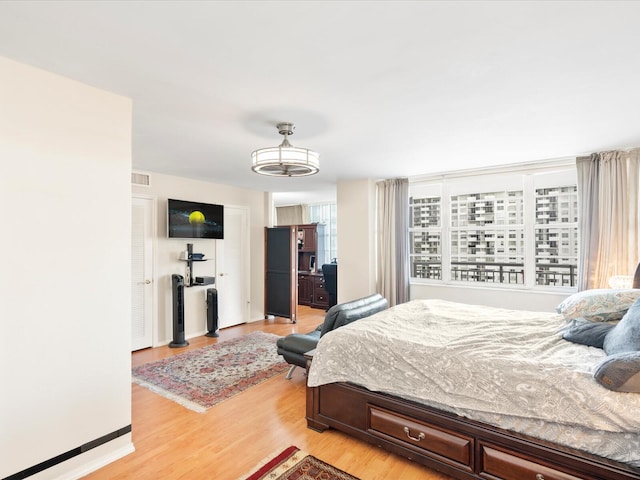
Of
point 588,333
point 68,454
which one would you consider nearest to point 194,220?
point 68,454

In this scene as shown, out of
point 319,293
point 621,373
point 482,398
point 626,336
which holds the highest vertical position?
point 626,336

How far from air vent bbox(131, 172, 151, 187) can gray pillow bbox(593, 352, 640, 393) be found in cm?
509

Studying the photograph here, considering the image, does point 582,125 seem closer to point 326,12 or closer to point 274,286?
point 326,12

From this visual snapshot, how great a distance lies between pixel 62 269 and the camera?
2.04 metres

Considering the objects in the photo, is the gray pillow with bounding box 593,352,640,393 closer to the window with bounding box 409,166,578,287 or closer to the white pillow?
the white pillow

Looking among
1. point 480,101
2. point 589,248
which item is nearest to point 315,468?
point 480,101

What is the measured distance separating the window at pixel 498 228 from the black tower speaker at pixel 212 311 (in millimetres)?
3156

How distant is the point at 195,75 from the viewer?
6.56 feet

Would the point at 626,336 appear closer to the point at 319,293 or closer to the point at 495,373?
the point at 495,373

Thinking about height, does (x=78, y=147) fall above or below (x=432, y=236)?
above

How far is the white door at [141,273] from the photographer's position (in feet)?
15.2

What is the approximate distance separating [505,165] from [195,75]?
13.2 ft

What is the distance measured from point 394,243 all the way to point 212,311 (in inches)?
120

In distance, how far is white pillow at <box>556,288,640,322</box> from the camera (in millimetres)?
2436
